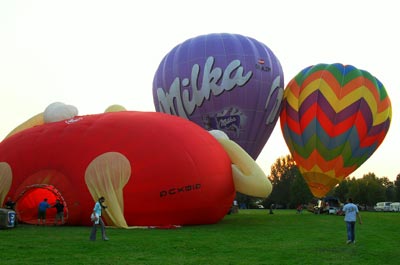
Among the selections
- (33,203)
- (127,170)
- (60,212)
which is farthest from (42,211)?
(127,170)

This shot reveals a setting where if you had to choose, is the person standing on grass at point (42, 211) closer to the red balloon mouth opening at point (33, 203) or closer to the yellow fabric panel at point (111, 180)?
the red balloon mouth opening at point (33, 203)

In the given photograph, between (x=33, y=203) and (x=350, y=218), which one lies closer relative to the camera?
(x=350, y=218)

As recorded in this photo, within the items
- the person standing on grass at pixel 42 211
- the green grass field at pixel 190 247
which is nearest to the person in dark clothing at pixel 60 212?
the person standing on grass at pixel 42 211

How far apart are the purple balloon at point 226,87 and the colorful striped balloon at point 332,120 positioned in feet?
5.70

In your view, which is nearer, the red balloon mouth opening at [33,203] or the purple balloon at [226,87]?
the red balloon mouth opening at [33,203]

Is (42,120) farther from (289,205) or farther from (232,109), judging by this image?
(289,205)

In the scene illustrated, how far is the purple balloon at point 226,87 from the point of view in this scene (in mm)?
28875

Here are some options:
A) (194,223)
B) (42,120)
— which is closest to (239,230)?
(194,223)

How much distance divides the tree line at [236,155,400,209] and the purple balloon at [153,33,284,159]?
4598cm

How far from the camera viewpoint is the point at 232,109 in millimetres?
28875

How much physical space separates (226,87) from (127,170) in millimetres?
12056

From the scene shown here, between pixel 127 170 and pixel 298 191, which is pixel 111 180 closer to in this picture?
pixel 127 170

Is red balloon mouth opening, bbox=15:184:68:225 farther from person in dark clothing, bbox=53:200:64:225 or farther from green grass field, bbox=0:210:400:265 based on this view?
green grass field, bbox=0:210:400:265

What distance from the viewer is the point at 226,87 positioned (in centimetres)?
2883
